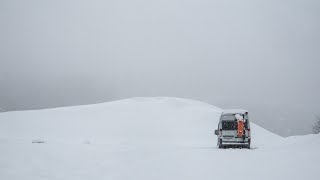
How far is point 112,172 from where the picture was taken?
1066 centimetres

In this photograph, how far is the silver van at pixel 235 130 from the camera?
2161 centimetres

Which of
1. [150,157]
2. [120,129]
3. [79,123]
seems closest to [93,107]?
[79,123]

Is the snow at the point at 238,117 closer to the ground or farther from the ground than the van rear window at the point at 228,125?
farther from the ground

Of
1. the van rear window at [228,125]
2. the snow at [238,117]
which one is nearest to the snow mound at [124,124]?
the van rear window at [228,125]

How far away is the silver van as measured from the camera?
70.9 feet

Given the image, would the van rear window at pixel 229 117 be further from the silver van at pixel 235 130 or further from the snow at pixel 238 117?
the snow at pixel 238 117

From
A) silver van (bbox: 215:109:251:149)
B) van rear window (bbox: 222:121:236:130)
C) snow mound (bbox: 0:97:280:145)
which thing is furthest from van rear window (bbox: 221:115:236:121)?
snow mound (bbox: 0:97:280:145)

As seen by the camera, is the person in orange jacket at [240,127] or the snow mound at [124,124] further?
the snow mound at [124,124]

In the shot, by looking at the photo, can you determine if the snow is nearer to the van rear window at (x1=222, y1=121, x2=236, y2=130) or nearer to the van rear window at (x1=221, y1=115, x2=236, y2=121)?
the van rear window at (x1=221, y1=115, x2=236, y2=121)

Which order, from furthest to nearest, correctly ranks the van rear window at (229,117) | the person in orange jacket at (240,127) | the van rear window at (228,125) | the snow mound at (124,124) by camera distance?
the snow mound at (124,124), the van rear window at (229,117), the van rear window at (228,125), the person in orange jacket at (240,127)

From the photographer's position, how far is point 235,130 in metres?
21.8

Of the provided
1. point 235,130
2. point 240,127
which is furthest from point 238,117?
point 235,130

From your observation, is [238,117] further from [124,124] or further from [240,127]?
[124,124]

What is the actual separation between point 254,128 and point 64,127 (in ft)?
89.0
